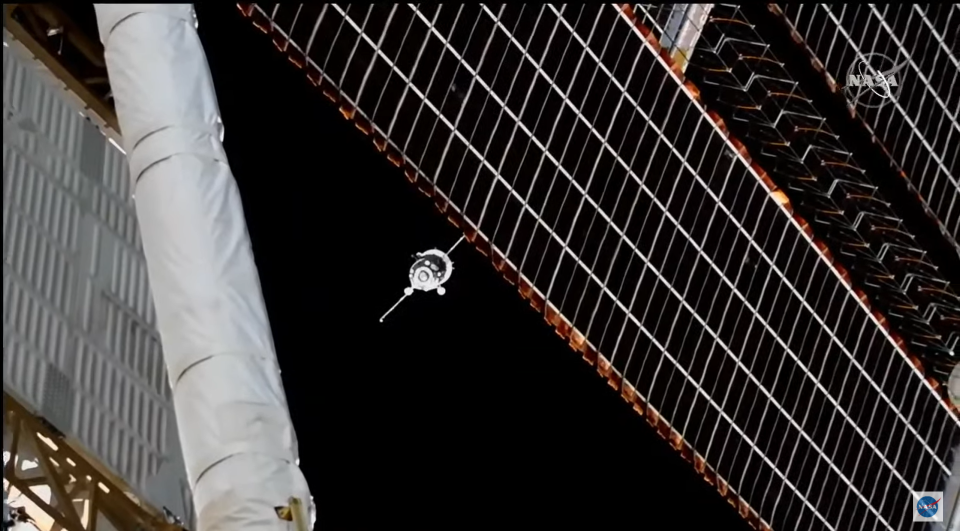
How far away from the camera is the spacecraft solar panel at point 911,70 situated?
46.4 ft

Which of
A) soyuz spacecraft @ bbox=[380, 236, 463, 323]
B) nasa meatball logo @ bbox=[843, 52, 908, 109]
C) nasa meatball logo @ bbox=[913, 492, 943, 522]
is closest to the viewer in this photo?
soyuz spacecraft @ bbox=[380, 236, 463, 323]

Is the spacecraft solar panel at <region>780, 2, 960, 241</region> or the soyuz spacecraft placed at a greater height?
the spacecraft solar panel at <region>780, 2, 960, 241</region>

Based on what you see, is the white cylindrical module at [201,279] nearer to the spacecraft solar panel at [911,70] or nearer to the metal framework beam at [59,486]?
the metal framework beam at [59,486]

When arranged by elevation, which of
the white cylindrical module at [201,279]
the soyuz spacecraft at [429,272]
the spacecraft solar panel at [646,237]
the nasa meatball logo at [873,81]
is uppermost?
the nasa meatball logo at [873,81]

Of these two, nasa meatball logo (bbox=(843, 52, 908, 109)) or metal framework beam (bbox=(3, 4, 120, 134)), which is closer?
metal framework beam (bbox=(3, 4, 120, 134))

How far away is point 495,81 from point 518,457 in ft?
8.34

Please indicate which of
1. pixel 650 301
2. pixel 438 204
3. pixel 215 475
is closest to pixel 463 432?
pixel 438 204

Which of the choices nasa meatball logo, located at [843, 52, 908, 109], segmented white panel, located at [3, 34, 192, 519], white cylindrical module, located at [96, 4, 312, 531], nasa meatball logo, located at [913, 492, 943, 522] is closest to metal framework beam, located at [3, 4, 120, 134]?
segmented white panel, located at [3, 34, 192, 519]

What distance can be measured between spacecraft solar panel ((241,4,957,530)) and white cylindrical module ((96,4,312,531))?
7.59 ft

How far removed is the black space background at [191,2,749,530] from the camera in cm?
991

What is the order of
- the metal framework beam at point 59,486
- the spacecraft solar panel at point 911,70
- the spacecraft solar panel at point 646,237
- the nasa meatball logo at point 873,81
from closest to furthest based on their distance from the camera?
the metal framework beam at point 59,486 → the spacecraft solar panel at point 646,237 → the spacecraft solar panel at point 911,70 → the nasa meatball logo at point 873,81

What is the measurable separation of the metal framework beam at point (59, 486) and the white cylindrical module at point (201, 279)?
205 cm

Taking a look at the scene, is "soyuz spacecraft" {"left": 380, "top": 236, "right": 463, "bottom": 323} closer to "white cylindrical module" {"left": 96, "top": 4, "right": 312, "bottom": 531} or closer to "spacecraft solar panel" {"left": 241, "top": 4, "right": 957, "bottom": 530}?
"spacecraft solar panel" {"left": 241, "top": 4, "right": 957, "bottom": 530}

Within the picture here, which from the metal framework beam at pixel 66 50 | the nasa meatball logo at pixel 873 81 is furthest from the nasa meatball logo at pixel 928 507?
the metal framework beam at pixel 66 50
